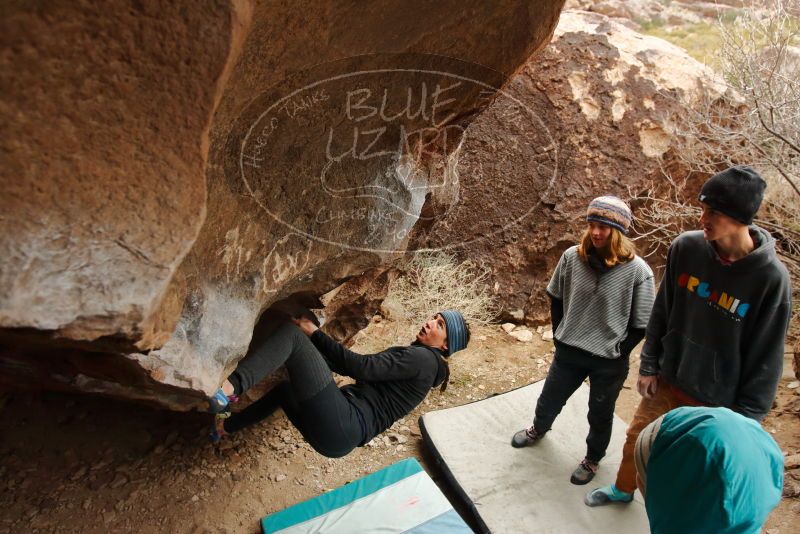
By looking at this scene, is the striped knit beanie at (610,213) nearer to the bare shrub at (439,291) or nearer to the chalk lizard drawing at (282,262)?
the chalk lizard drawing at (282,262)

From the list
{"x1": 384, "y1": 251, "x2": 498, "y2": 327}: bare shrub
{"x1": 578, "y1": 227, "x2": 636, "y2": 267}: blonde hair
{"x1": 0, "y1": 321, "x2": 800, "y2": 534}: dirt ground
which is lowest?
{"x1": 0, "y1": 321, "x2": 800, "y2": 534}: dirt ground

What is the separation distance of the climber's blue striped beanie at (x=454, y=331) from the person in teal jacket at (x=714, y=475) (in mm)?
1322

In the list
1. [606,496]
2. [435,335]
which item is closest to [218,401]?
[435,335]

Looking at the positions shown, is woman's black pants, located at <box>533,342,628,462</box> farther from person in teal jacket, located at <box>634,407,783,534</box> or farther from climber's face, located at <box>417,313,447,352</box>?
person in teal jacket, located at <box>634,407,783,534</box>

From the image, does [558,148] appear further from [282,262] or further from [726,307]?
[282,262]

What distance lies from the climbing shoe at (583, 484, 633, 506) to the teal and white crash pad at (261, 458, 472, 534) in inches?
28.4

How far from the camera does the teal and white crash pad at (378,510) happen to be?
270cm

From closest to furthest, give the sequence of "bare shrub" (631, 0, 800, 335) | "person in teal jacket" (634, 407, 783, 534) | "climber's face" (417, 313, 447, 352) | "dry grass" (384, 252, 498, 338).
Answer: "person in teal jacket" (634, 407, 783, 534), "climber's face" (417, 313, 447, 352), "bare shrub" (631, 0, 800, 335), "dry grass" (384, 252, 498, 338)

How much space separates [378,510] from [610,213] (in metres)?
1.82

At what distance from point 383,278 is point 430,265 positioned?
162cm

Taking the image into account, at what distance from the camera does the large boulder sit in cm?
477

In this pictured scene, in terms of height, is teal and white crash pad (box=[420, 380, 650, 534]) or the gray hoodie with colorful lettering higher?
the gray hoodie with colorful lettering

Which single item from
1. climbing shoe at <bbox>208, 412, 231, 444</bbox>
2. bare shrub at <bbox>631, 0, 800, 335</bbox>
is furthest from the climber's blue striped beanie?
bare shrub at <bbox>631, 0, 800, 335</bbox>

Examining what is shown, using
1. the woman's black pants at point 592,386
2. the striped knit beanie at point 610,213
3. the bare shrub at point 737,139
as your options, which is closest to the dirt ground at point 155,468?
the woman's black pants at point 592,386
